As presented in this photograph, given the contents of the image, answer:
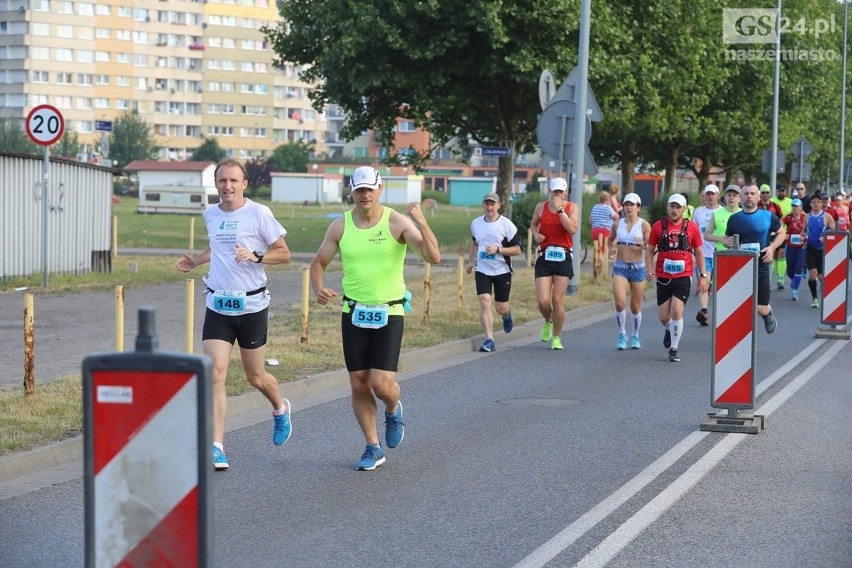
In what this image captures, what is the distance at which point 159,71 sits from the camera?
469 feet

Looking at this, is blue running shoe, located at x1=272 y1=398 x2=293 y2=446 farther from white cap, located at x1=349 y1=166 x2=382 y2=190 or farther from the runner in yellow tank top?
white cap, located at x1=349 y1=166 x2=382 y2=190

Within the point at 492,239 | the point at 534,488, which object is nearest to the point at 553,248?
the point at 492,239

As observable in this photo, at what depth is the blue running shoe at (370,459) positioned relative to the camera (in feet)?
29.3

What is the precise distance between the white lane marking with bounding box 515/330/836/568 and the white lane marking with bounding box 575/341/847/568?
0.48ft

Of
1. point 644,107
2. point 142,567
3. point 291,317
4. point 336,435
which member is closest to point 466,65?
point 644,107

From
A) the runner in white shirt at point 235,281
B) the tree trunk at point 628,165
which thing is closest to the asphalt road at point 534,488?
the runner in white shirt at point 235,281

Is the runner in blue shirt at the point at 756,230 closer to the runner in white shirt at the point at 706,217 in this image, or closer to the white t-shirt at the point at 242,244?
the runner in white shirt at the point at 706,217

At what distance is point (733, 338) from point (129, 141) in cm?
11978

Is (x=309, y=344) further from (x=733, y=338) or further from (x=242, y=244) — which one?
(x=242, y=244)

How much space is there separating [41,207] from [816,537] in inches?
819

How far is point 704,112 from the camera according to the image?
5331 cm

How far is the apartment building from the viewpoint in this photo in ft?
429

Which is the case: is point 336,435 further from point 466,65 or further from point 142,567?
point 466,65

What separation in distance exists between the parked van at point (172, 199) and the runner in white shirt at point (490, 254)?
234 ft
